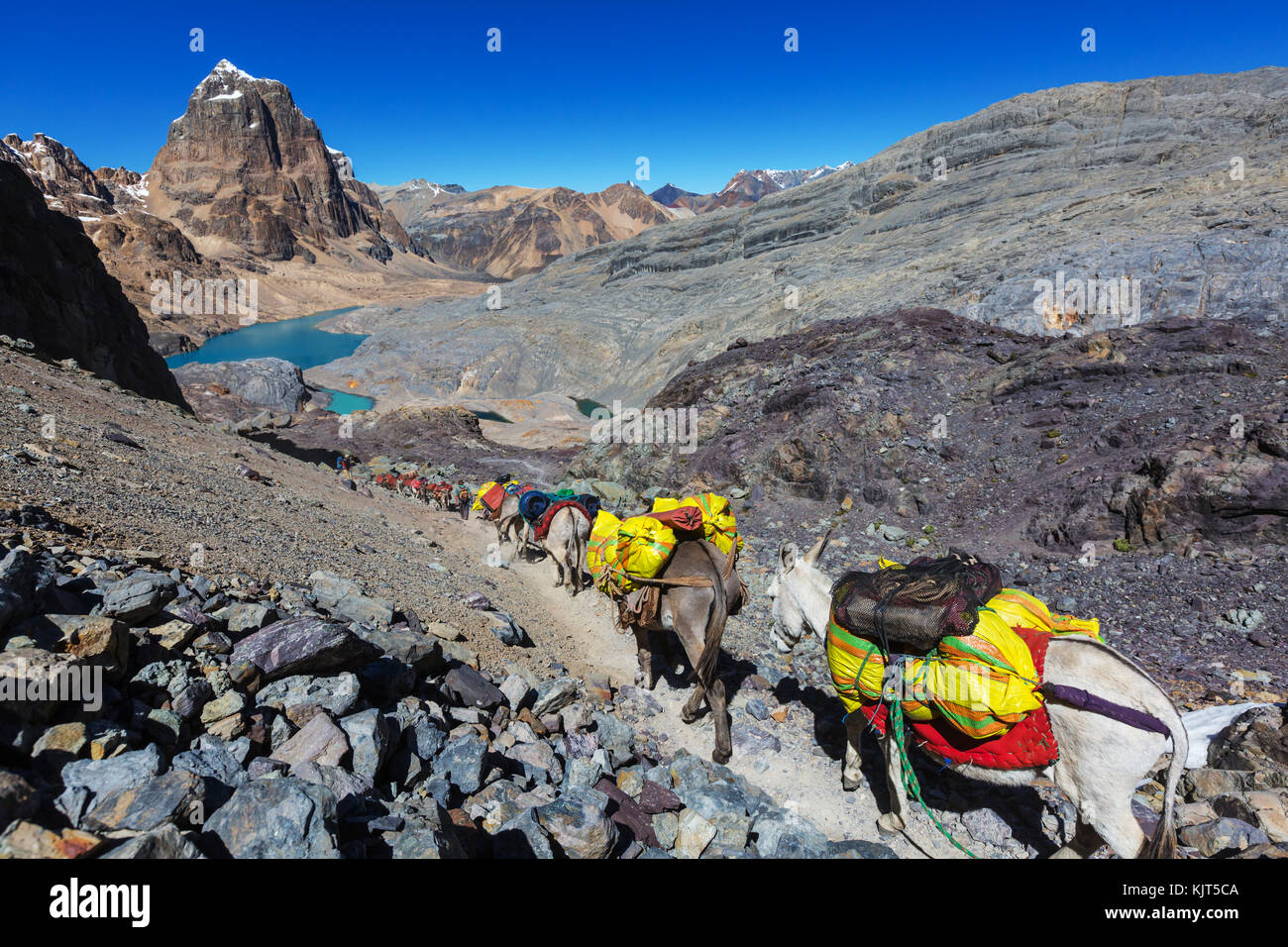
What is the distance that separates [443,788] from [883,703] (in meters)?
2.83

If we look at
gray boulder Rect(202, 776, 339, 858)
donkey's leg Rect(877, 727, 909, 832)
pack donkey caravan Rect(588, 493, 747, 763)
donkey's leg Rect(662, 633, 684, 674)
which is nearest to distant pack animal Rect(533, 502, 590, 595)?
donkey's leg Rect(662, 633, 684, 674)

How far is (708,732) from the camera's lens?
17.1 feet

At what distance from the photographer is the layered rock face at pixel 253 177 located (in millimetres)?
124188

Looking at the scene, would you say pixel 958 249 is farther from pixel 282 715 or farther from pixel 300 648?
pixel 282 715

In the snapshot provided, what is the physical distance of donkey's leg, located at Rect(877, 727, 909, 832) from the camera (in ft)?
12.9

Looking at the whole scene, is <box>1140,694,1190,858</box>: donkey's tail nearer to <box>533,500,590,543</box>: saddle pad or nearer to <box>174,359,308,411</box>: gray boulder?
<box>533,500,590,543</box>: saddle pad

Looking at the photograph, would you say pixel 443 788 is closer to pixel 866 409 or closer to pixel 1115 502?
pixel 1115 502

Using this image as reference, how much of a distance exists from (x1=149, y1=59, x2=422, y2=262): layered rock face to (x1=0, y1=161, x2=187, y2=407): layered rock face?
5004 inches

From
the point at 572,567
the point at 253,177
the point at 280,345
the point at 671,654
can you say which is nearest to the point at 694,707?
the point at 671,654

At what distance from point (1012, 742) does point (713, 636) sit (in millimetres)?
2254

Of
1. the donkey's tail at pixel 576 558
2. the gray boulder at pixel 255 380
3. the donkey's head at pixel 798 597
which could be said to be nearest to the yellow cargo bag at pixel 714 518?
the donkey's head at pixel 798 597

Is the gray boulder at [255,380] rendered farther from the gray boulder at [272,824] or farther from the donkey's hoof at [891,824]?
the donkey's hoof at [891,824]

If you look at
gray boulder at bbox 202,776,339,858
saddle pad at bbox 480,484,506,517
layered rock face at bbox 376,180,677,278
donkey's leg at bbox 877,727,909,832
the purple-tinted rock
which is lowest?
donkey's leg at bbox 877,727,909,832
